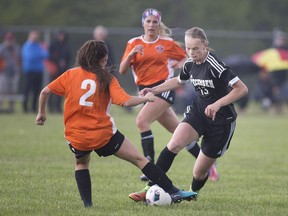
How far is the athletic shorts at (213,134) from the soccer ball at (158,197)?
0.65 metres

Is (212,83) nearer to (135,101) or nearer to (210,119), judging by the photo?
(210,119)

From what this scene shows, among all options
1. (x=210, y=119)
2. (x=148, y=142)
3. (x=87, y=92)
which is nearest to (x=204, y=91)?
(x=210, y=119)

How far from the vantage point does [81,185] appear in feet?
22.6

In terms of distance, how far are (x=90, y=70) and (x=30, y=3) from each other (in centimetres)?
2645

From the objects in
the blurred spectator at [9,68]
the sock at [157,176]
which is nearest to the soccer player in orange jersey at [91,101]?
the sock at [157,176]

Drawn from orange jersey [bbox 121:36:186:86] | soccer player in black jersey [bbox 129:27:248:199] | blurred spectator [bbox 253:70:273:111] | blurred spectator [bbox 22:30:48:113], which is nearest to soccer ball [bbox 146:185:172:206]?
soccer player in black jersey [bbox 129:27:248:199]

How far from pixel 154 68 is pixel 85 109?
300 centimetres

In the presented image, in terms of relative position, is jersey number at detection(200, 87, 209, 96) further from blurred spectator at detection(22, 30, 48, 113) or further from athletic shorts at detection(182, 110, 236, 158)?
blurred spectator at detection(22, 30, 48, 113)

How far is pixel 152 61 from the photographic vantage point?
31.1ft

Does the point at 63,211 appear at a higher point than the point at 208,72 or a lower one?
lower

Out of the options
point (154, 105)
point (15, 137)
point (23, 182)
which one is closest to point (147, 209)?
point (23, 182)

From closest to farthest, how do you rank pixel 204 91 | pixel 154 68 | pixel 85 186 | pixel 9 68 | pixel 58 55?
1. pixel 85 186
2. pixel 204 91
3. pixel 154 68
4. pixel 9 68
5. pixel 58 55

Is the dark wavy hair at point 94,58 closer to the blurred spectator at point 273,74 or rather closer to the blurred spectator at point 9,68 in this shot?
the blurred spectator at point 9,68

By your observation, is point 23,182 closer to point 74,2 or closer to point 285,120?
point 285,120
